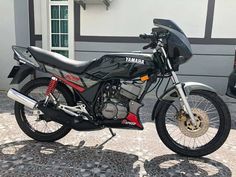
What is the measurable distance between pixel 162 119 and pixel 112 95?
0.57 meters

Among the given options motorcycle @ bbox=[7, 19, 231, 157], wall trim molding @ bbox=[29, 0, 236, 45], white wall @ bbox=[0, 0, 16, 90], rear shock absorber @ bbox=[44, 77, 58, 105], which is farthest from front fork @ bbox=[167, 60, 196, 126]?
white wall @ bbox=[0, 0, 16, 90]

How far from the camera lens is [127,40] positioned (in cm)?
533

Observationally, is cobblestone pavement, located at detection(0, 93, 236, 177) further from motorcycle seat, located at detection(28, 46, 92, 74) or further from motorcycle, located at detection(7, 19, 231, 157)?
motorcycle seat, located at detection(28, 46, 92, 74)

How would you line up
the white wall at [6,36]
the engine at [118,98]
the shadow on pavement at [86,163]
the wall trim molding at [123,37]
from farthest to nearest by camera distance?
the wall trim molding at [123,37], the white wall at [6,36], the engine at [118,98], the shadow on pavement at [86,163]

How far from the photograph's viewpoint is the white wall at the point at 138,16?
5074 mm

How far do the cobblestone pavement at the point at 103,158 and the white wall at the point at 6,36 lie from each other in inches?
90.0

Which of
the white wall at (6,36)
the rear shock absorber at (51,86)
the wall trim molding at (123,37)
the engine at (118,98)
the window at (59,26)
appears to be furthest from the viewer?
the window at (59,26)

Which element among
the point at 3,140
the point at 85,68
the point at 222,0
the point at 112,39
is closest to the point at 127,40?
the point at 112,39

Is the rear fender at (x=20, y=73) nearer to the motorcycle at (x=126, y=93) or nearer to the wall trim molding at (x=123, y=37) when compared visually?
the motorcycle at (x=126, y=93)

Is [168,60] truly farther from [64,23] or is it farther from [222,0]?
[64,23]

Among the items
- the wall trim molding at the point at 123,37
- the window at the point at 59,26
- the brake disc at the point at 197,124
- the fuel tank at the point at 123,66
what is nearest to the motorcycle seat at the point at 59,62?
the fuel tank at the point at 123,66

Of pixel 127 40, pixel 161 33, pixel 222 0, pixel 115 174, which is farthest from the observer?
pixel 127 40

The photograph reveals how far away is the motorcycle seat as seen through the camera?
2629 mm

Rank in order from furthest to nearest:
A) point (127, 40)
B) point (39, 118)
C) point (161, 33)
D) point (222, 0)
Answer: point (127, 40), point (222, 0), point (39, 118), point (161, 33)
